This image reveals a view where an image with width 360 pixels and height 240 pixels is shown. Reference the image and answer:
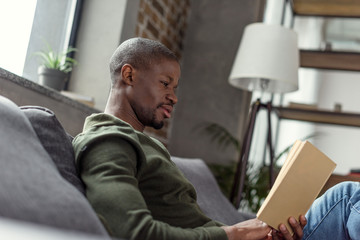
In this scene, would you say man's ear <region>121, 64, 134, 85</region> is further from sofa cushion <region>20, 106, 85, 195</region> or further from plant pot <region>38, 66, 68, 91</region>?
plant pot <region>38, 66, 68, 91</region>

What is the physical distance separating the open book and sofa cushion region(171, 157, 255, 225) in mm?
639

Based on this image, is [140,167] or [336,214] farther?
[336,214]

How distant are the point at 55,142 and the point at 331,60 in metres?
3.56

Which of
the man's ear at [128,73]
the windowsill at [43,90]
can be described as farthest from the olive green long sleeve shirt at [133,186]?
the windowsill at [43,90]

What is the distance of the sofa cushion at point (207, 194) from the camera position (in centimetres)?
201

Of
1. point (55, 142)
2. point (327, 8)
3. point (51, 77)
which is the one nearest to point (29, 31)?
point (51, 77)

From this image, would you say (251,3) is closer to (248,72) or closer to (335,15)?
(335,15)

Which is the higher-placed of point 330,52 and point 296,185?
point 330,52

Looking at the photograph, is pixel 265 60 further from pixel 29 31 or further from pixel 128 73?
pixel 128 73

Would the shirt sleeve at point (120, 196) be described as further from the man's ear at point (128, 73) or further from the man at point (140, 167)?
the man's ear at point (128, 73)

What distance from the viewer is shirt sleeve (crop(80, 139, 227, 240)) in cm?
96

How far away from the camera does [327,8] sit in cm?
438

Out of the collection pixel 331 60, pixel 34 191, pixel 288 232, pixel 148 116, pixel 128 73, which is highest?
pixel 331 60

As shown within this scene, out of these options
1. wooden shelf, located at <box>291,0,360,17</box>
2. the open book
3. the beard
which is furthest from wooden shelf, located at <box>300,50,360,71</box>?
the beard
